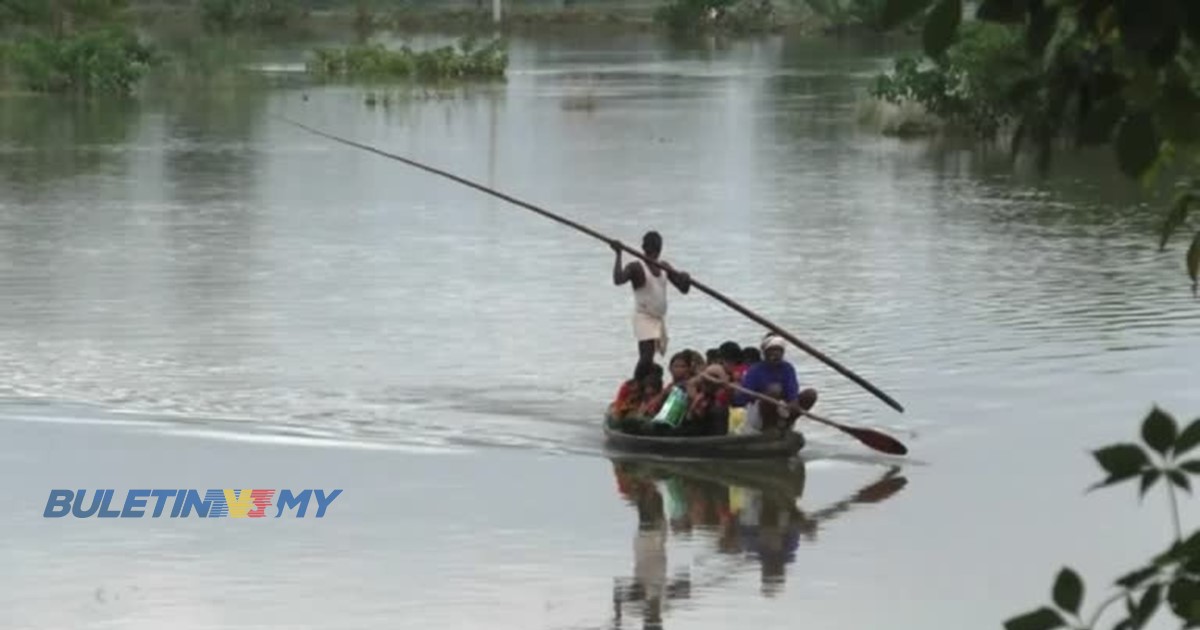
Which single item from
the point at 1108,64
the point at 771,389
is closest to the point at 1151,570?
the point at 1108,64

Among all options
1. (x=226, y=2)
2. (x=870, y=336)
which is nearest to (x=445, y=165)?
(x=870, y=336)

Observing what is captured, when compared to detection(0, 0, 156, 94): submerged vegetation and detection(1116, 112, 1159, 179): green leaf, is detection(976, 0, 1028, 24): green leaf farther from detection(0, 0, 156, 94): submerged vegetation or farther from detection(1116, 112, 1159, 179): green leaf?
detection(0, 0, 156, 94): submerged vegetation

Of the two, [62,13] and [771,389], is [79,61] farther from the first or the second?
[771,389]

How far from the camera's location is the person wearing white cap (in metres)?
13.5

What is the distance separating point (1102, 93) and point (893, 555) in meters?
8.24

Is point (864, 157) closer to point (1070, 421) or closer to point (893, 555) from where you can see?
point (1070, 421)

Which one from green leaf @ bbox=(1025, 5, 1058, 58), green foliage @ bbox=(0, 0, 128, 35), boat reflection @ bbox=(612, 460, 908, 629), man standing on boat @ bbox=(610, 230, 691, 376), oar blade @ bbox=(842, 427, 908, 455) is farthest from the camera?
green foliage @ bbox=(0, 0, 128, 35)

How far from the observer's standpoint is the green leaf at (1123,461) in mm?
3357

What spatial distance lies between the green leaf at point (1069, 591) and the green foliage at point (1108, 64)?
638 mm

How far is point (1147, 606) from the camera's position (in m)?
3.38

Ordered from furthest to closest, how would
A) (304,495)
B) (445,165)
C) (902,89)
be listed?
(902,89)
(445,165)
(304,495)

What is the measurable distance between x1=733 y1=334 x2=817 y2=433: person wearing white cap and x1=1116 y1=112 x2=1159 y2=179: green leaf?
32.4 ft

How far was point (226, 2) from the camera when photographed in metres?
82.3

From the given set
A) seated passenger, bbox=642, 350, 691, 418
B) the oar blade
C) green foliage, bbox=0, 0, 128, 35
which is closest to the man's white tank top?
seated passenger, bbox=642, 350, 691, 418
